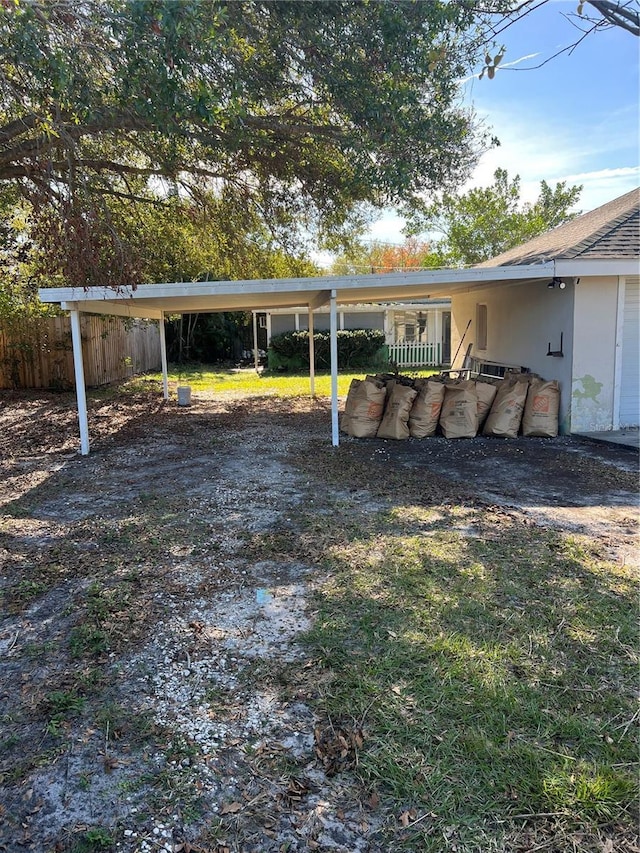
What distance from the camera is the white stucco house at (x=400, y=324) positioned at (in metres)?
21.8

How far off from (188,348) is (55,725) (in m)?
23.1

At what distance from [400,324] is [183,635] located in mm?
22364

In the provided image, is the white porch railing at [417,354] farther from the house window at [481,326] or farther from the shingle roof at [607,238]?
the shingle roof at [607,238]

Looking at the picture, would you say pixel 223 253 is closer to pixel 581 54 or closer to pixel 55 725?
pixel 581 54

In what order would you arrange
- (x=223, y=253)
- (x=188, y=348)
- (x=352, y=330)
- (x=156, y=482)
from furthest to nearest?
1. (x=188, y=348)
2. (x=352, y=330)
3. (x=223, y=253)
4. (x=156, y=482)

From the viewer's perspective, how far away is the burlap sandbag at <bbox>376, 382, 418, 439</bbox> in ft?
28.6

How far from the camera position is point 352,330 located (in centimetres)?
2152

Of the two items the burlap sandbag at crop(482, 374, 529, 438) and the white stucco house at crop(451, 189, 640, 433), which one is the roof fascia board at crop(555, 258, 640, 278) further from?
the burlap sandbag at crop(482, 374, 529, 438)

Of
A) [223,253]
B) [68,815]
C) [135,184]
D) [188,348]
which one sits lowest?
[68,815]

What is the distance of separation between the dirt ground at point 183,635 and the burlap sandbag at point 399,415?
94 cm

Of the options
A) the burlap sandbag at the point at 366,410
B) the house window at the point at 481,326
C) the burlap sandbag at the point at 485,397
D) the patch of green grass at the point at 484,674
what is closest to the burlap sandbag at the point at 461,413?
the burlap sandbag at the point at 485,397

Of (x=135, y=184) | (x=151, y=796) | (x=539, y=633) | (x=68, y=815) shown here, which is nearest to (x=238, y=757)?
(x=151, y=796)

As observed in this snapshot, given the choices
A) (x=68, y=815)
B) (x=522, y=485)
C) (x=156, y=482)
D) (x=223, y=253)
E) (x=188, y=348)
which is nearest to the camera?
(x=68, y=815)

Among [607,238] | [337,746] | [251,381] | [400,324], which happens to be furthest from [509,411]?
[400,324]
